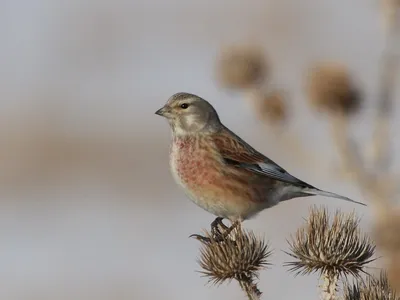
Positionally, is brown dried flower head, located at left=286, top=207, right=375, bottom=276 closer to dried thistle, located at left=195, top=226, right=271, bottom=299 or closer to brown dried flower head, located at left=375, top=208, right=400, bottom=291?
dried thistle, located at left=195, top=226, right=271, bottom=299

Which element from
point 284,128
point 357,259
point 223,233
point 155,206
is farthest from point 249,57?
point 155,206

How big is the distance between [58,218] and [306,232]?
1083 centimetres

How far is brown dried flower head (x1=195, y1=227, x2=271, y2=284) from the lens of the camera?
5953 millimetres

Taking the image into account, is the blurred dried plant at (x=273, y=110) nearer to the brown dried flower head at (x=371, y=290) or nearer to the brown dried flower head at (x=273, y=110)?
the brown dried flower head at (x=273, y=110)

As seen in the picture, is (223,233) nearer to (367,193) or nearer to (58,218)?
(367,193)

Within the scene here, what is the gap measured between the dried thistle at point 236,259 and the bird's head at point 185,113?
5.00 feet

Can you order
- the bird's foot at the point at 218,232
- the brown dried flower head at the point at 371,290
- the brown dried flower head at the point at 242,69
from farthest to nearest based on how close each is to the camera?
1. the brown dried flower head at the point at 242,69
2. the bird's foot at the point at 218,232
3. the brown dried flower head at the point at 371,290

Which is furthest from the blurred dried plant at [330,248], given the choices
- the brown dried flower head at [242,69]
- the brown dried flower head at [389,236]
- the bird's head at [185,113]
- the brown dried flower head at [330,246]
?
the brown dried flower head at [242,69]

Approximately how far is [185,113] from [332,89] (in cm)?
138

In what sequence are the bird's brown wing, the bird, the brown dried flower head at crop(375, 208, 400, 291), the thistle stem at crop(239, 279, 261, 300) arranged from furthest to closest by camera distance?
1. the bird's brown wing
2. the bird
3. the brown dried flower head at crop(375, 208, 400, 291)
4. the thistle stem at crop(239, 279, 261, 300)

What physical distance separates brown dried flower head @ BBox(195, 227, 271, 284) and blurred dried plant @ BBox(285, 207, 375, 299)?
0.66 ft

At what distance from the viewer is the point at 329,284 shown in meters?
5.67

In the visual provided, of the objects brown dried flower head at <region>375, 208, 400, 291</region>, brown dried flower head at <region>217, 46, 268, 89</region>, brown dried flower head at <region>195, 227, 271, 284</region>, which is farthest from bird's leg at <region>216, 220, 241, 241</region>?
brown dried flower head at <region>217, 46, 268, 89</region>

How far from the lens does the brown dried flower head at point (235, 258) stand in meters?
5.95
